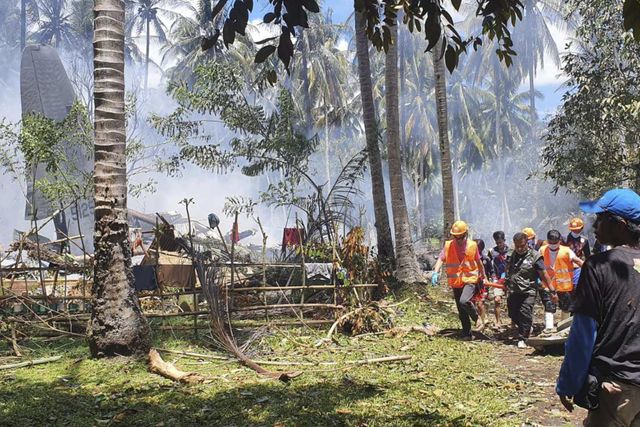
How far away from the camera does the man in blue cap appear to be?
98.0 inches

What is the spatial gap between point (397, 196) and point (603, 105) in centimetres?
479

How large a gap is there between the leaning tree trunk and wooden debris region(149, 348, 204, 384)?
0.37 meters

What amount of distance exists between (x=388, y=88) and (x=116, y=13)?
7.48 m

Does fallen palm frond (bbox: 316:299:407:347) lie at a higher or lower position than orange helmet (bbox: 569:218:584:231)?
lower

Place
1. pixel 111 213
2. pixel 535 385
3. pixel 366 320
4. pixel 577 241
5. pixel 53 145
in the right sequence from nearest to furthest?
1. pixel 535 385
2. pixel 111 213
3. pixel 366 320
4. pixel 577 241
5. pixel 53 145

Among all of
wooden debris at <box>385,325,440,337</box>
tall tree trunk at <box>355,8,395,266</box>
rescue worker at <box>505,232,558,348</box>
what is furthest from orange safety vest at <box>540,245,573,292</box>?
tall tree trunk at <box>355,8,395,266</box>

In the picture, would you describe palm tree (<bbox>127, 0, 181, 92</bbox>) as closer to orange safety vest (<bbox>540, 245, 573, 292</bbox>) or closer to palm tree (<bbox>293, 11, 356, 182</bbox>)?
palm tree (<bbox>293, 11, 356, 182</bbox>)

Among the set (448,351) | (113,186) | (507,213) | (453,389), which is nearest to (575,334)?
(453,389)

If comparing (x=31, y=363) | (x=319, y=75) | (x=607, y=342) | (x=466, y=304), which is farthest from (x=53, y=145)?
(x=319, y=75)

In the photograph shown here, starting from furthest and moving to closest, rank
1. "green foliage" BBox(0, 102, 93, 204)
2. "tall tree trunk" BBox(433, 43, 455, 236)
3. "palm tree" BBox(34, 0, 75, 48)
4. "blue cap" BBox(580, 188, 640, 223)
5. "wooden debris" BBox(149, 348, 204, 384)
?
"palm tree" BBox(34, 0, 75, 48) → "tall tree trunk" BBox(433, 43, 455, 236) → "green foliage" BBox(0, 102, 93, 204) → "wooden debris" BBox(149, 348, 204, 384) → "blue cap" BBox(580, 188, 640, 223)

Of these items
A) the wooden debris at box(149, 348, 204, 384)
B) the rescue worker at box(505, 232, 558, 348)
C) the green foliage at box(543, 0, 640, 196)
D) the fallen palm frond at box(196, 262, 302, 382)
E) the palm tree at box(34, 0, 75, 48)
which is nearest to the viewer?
the wooden debris at box(149, 348, 204, 384)

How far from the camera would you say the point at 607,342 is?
2539 millimetres

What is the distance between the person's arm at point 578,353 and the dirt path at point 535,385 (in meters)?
2.33

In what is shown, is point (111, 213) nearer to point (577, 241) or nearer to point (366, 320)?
point (366, 320)
